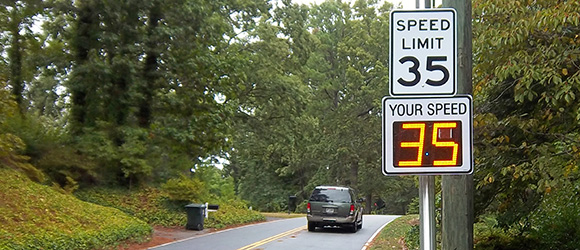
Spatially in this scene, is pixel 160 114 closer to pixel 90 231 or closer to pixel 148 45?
pixel 148 45

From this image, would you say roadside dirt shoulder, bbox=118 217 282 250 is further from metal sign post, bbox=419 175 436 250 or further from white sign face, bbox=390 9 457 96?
white sign face, bbox=390 9 457 96

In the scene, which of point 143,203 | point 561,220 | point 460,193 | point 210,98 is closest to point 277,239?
point 143,203

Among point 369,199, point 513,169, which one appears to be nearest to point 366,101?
point 369,199

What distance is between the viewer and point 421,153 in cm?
486

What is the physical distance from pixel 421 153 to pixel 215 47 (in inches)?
787

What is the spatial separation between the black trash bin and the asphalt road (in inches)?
31.2

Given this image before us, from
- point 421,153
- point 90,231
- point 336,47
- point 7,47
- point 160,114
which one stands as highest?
point 336,47

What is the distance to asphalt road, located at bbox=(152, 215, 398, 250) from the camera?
1587cm

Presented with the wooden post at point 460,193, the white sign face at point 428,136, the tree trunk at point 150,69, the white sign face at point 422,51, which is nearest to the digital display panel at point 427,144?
the white sign face at point 428,136

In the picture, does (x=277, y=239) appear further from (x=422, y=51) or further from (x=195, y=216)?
(x=422, y=51)

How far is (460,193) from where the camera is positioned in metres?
6.11

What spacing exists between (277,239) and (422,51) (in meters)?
13.5

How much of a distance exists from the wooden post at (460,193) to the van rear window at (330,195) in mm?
14331

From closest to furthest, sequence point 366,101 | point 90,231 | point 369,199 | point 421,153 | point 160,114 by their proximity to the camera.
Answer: point 421,153 → point 90,231 → point 160,114 → point 366,101 → point 369,199
